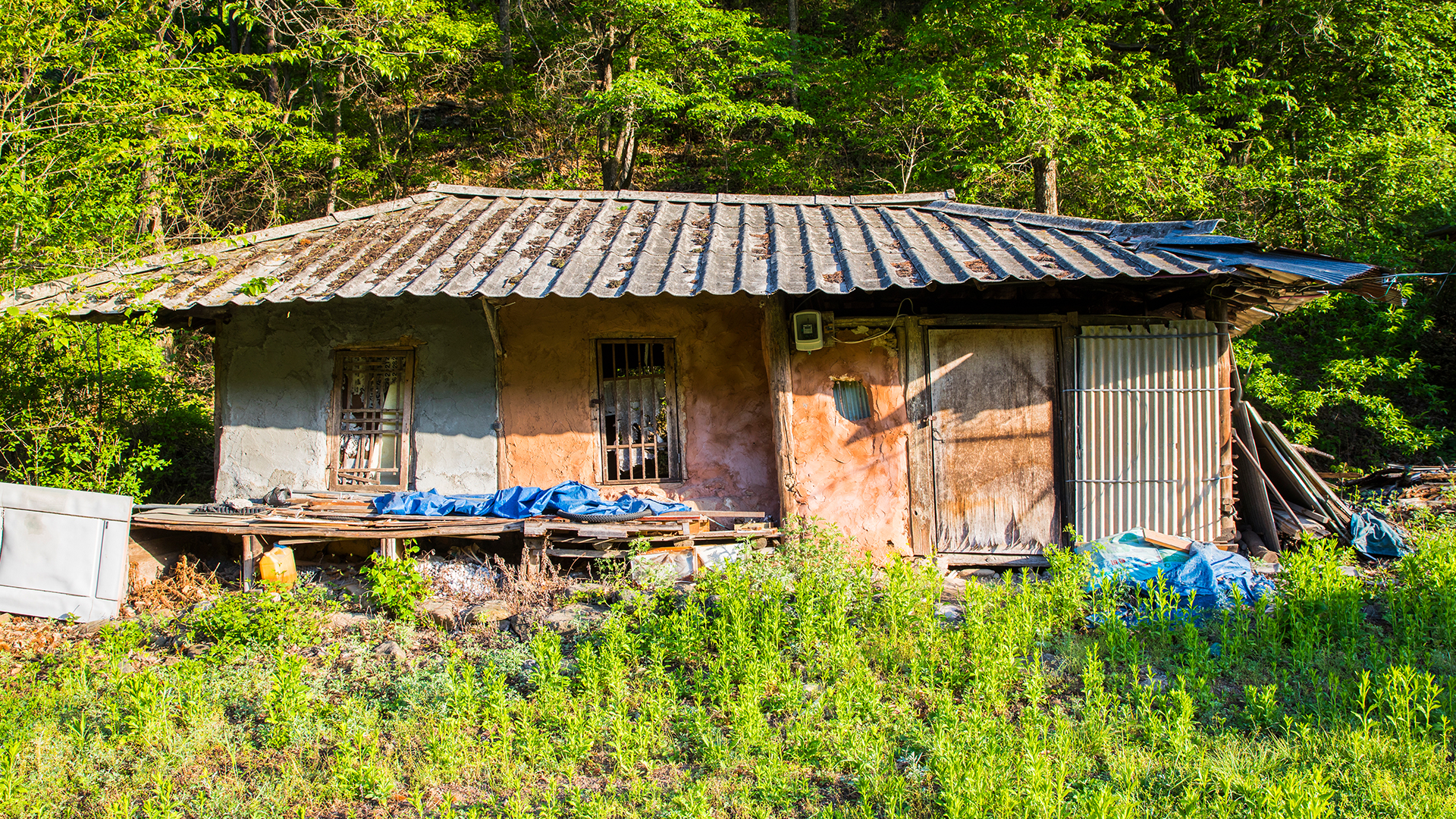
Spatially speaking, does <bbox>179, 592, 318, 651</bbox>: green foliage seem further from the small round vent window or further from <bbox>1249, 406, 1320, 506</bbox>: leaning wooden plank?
<bbox>1249, 406, 1320, 506</bbox>: leaning wooden plank

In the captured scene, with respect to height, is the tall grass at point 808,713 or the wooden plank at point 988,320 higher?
the wooden plank at point 988,320

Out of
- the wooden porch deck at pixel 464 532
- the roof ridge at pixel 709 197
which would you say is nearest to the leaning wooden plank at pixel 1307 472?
the roof ridge at pixel 709 197

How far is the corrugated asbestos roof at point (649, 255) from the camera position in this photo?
6.76 meters

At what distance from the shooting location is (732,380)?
8023 mm

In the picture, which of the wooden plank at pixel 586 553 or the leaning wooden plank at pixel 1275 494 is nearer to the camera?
the wooden plank at pixel 586 553

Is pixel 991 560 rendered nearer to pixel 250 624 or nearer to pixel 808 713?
pixel 808 713

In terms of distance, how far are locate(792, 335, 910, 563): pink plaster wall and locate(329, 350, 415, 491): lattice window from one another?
13.4 ft

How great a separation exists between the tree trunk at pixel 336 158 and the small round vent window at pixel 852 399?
38.3 ft

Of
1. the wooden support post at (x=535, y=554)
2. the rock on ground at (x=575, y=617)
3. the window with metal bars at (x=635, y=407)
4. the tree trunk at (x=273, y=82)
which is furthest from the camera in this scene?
the tree trunk at (x=273, y=82)

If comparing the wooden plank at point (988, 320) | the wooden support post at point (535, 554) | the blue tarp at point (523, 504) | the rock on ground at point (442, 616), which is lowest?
the rock on ground at point (442, 616)

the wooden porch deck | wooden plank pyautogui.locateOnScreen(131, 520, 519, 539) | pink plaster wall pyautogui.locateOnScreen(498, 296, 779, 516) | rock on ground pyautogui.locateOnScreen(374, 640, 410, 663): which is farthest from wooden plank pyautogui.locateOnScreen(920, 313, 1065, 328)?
rock on ground pyautogui.locateOnScreen(374, 640, 410, 663)

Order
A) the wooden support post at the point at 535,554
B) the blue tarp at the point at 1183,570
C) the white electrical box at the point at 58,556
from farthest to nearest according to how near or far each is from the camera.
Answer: the wooden support post at the point at 535,554
the white electrical box at the point at 58,556
the blue tarp at the point at 1183,570

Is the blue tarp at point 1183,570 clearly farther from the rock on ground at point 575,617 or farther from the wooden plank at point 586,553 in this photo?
the wooden plank at point 586,553

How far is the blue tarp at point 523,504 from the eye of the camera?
730cm
